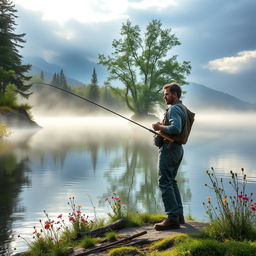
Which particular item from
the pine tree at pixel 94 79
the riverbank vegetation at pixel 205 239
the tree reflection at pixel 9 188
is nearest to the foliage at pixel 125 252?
the riverbank vegetation at pixel 205 239

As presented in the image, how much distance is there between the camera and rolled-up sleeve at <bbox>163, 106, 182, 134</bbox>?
552cm

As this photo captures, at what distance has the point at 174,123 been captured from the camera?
18.2 feet

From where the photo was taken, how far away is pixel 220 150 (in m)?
23.8

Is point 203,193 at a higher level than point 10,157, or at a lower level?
lower

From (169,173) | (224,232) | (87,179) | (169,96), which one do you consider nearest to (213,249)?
(224,232)

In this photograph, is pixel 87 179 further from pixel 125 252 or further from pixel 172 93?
pixel 125 252

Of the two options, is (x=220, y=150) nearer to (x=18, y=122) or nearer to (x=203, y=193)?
(x=203, y=193)

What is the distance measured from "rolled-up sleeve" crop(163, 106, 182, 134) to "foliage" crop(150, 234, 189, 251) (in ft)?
4.77

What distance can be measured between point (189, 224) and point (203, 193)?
538cm

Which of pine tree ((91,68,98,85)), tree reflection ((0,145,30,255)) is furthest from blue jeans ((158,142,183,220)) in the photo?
pine tree ((91,68,98,85))

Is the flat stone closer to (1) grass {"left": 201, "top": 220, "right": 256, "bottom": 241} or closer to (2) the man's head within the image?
(1) grass {"left": 201, "top": 220, "right": 256, "bottom": 241}

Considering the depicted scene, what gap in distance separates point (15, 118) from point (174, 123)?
34058 mm

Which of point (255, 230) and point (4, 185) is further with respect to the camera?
point (4, 185)

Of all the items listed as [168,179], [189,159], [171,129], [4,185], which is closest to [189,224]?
[168,179]
